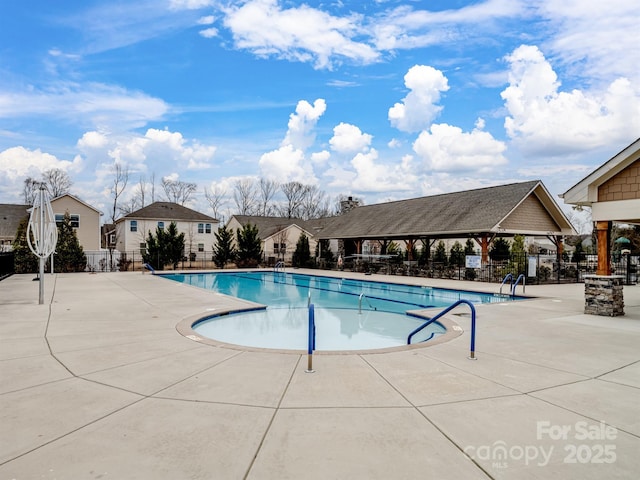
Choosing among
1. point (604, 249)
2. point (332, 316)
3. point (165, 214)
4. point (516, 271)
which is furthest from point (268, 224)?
point (604, 249)

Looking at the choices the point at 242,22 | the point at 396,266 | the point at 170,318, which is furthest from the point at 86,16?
the point at 396,266

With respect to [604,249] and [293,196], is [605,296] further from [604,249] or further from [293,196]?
[293,196]

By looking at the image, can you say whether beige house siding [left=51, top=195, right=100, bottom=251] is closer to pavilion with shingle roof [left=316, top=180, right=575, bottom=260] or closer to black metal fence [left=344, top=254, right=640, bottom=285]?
pavilion with shingle roof [left=316, top=180, right=575, bottom=260]

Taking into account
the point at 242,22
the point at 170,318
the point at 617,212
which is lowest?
the point at 170,318

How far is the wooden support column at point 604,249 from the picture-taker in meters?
10.4

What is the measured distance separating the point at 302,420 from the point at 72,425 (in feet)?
6.96

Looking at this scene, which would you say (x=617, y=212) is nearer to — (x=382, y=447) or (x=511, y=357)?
(x=511, y=357)

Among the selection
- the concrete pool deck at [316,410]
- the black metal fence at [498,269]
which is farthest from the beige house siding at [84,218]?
the concrete pool deck at [316,410]

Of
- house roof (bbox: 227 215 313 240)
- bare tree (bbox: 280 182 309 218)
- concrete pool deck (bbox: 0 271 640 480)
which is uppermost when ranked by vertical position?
bare tree (bbox: 280 182 309 218)

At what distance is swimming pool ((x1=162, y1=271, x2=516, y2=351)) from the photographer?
9.41 metres

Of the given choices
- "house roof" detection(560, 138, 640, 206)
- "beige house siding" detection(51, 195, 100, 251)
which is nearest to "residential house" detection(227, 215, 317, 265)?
"beige house siding" detection(51, 195, 100, 251)

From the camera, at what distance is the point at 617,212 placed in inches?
390

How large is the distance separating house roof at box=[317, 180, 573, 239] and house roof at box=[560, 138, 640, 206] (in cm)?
1005

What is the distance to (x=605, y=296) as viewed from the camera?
1023 centimetres
